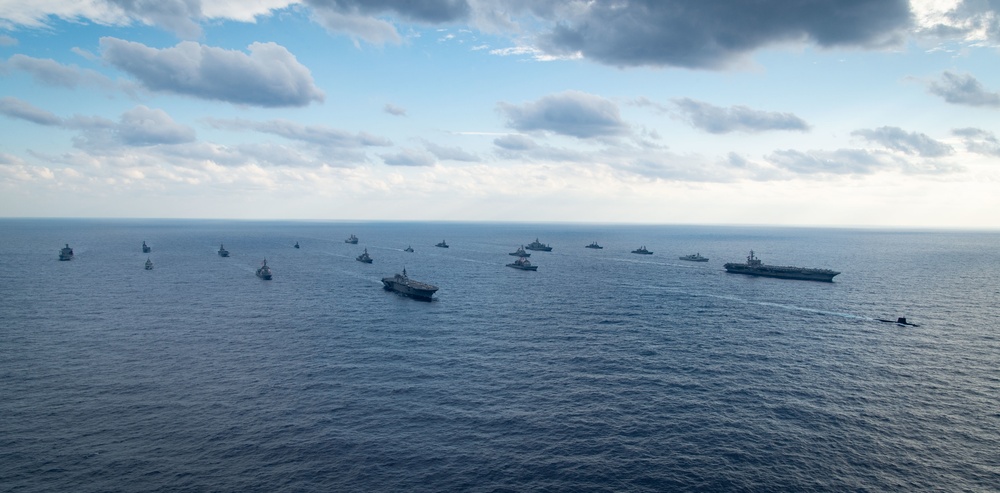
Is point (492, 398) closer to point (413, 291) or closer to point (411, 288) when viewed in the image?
point (413, 291)

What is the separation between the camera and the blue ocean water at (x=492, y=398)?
55.5 meters

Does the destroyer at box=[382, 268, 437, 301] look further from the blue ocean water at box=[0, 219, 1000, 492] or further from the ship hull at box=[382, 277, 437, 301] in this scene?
the blue ocean water at box=[0, 219, 1000, 492]

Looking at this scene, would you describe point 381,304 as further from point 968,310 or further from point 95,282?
point 968,310

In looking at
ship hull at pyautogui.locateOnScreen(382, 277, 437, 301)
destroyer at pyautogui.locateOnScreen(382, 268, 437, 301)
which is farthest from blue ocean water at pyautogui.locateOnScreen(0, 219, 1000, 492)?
destroyer at pyautogui.locateOnScreen(382, 268, 437, 301)

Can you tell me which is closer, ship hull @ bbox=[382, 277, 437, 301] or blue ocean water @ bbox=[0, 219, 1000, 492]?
blue ocean water @ bbox=[0, 219, 1000, 492]

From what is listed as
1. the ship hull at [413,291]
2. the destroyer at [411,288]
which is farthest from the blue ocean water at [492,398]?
the destroyer at [411,288]

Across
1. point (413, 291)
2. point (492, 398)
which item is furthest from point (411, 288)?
point (492, 398)

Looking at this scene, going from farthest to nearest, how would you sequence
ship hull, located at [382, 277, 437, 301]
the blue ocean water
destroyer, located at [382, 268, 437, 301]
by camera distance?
1. destroyer, located at [382, 268, 437, 301]
2. ship hull, located at [382, 277, 437, 301]
3. the blue ocean water

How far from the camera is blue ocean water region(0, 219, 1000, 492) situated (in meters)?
55.5

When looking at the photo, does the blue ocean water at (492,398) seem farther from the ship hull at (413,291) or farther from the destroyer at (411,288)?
Answer: the destroyer at (411,288)

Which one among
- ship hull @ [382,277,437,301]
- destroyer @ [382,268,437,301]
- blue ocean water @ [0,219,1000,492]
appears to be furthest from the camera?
destroyer @ [382,268,437,301]

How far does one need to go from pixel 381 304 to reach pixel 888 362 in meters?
114

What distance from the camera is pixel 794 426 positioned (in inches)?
2598

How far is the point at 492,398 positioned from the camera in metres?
74.9
